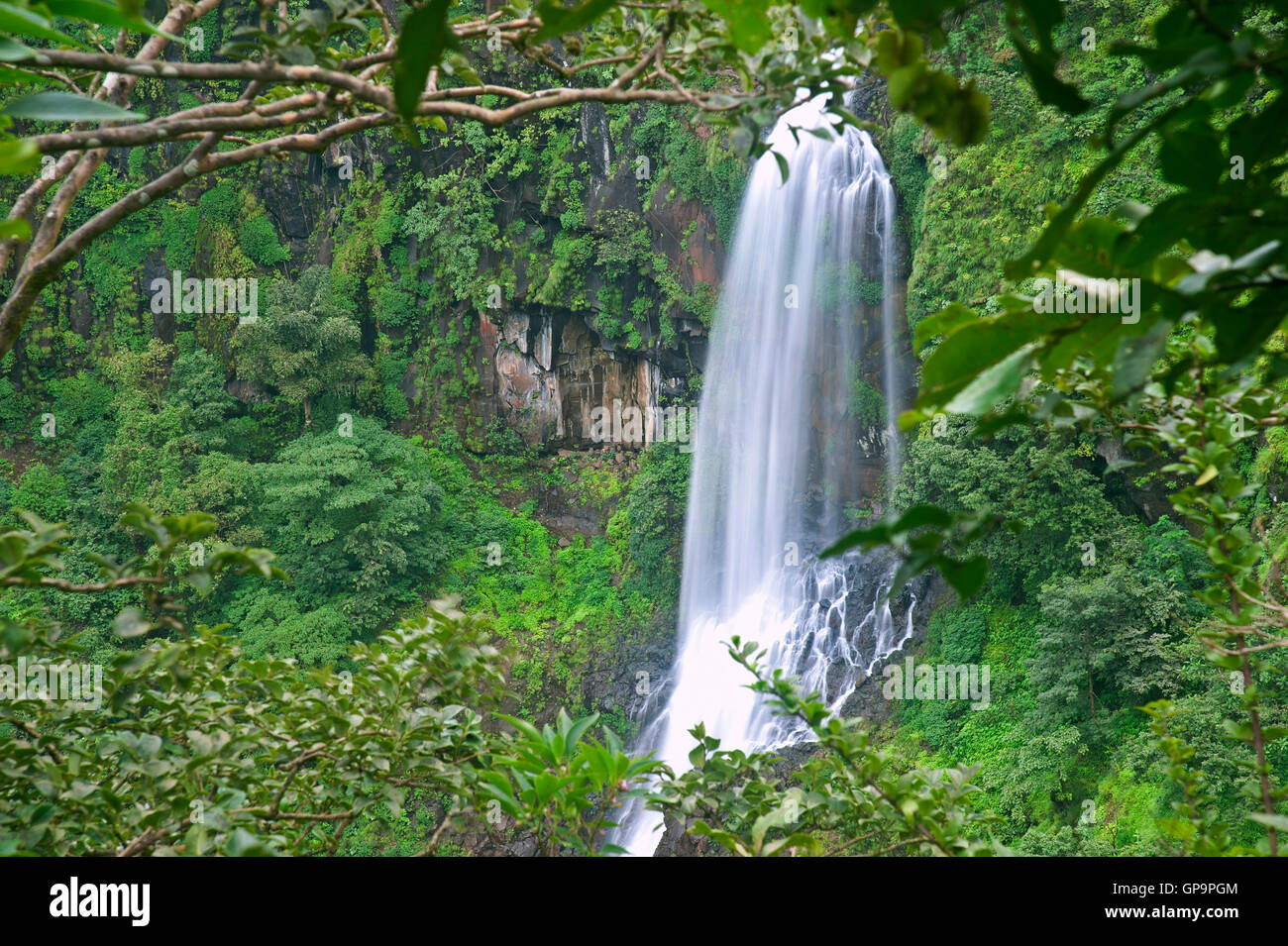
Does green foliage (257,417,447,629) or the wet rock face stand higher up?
the wet rock face

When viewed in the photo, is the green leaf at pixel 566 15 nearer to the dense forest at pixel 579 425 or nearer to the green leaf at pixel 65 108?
the dense forest at pixel 579 425

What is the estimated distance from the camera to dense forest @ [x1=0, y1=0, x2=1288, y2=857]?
0.98 feet

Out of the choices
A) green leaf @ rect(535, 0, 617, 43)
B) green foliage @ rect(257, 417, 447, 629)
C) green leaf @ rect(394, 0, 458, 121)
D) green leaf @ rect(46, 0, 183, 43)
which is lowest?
green foliage @ rect(257, 417, 447, 629)

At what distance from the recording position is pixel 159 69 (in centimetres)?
70

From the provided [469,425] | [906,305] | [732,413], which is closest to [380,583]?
[469,425]

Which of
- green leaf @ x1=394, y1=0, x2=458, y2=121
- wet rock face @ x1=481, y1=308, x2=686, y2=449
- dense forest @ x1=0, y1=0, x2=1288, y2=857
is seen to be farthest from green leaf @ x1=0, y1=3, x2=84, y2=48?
wet rock face @ x1=481, y1=308, x2=686, y2=449

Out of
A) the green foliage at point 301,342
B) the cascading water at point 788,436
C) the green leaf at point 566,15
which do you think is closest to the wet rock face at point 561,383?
the cascading water at point 788,436

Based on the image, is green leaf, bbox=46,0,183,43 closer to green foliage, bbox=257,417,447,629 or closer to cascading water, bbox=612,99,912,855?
cascading water, bbox=612,99,912,855

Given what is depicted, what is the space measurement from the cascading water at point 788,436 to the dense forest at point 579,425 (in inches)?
7.7

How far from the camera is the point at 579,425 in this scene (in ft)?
35.1

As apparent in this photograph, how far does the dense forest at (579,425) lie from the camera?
0.30 metres

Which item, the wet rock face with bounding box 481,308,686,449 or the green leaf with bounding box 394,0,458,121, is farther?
Answer: the wet rock face with bounding box 481,308,686,449

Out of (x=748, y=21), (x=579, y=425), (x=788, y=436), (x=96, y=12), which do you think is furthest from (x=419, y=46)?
(x=579, y=425)

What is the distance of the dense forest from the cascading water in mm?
195
